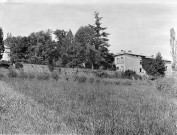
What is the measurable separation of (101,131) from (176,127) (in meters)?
1.40

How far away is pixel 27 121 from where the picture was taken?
360 cm

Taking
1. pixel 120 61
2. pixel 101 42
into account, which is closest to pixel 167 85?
pixel 101 42

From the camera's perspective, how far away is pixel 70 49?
147 ft

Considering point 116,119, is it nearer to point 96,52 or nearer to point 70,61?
point 96,52

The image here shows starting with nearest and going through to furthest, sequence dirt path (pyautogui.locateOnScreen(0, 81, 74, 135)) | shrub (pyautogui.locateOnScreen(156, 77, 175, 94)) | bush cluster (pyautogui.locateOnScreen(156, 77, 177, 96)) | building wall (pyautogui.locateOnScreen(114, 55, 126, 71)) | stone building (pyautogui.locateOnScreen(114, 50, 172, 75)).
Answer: dirt path (pyautogui.locateOnScreen(0, 81, 74, 135)) → bush cluster (pyautogui.locateOnScreen(156, 77, 177, 96)) → shrub (pyautogui.locateOnScreen(156, 77, 175, 94)) → stone building (pyautogui.locateOnScreen(114, 50, 172, 75)) → building wall (pyautogui.locateOnScreen(114, 55, 126, 71))

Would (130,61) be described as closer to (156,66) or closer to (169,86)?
(156,66)

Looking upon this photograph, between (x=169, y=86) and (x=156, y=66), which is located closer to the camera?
(x=169, y=86)

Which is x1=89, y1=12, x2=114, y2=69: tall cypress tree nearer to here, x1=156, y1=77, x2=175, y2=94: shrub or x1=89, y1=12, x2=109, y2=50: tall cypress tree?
x1=89, y1=12, x2=109, y2=50: tall cypress tree

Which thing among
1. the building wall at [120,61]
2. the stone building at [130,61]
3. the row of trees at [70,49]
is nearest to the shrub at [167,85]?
the row of trees at [70,49]

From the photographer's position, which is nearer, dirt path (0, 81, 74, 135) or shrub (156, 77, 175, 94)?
dirt path (0, 81, 74, 135)

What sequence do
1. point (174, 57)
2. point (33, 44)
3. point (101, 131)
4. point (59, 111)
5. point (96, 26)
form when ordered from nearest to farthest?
point (101, 131) < point (59, 111) < point (174, 57) < point (96, 26) < point (33, 44)

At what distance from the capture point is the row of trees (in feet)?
136

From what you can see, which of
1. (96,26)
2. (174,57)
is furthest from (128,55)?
(174,57)

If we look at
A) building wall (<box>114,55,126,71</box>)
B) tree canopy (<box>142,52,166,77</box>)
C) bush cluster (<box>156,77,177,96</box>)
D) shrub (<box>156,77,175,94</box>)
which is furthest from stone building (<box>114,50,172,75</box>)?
shrub (<box>156,77,175,94</box>)
